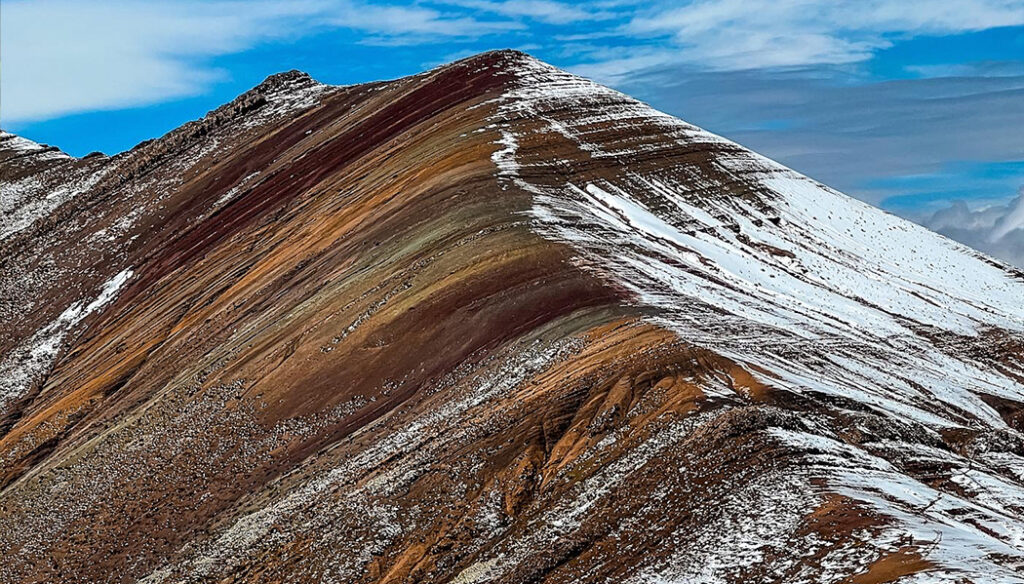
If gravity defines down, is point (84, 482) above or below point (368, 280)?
below

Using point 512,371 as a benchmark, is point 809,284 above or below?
below

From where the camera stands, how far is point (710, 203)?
45.2 metres

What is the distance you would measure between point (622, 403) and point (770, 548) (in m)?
5.96

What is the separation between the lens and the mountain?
2105cm

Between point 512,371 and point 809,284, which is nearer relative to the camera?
point 512,371

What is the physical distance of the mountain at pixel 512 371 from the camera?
21047 mm

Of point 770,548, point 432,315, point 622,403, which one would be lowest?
point 770,548

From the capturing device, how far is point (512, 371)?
1089 inches

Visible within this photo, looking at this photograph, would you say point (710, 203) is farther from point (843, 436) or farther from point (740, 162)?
point (843, 436)

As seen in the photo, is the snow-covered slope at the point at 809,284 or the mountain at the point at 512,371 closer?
the mountain at the point at 512,371

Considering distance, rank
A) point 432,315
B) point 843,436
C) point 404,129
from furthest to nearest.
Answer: point 404,129 → point 432,315 → point 843,436

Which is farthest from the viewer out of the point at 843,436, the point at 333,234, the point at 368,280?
the point at 333,234

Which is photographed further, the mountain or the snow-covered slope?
the snow-covered slope

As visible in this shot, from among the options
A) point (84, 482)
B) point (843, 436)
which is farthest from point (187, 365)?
point (843, 436)
